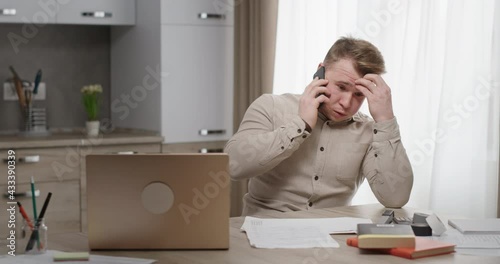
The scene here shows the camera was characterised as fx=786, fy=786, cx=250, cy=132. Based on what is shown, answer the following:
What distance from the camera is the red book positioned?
5.78 feet

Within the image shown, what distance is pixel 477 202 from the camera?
321 cm

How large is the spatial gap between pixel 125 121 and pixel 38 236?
275cm

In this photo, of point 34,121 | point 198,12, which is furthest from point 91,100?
point 198,12

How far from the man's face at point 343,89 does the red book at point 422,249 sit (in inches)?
31.3

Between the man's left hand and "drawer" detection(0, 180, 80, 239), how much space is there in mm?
1842

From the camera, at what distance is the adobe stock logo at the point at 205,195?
179cm

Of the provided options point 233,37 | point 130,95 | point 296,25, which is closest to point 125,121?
point 130,95

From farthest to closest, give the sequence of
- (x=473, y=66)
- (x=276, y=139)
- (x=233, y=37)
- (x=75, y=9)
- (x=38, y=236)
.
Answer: (x=233, y=37) → (x=75, y=9) → (x=473, y=66) → (x=276, y=139) → (x=38, y=236)

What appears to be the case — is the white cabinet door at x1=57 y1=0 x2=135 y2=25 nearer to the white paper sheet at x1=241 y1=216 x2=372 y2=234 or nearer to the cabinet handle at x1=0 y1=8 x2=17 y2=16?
the cabinet handle at x1=0 y1=8 x2=17 y2=16

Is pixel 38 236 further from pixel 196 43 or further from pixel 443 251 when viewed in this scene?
pixel 196 43

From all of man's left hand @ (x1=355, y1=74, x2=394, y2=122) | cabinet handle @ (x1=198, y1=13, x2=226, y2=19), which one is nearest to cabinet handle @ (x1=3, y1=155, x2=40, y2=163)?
cabinet handle @ (x1=198, y1=13, x2=226, y2=19)

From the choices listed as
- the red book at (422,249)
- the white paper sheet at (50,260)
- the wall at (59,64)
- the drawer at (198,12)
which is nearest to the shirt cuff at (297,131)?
the red book at (422,249)

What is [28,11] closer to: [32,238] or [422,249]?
[32,238]

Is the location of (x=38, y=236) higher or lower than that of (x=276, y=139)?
lower
